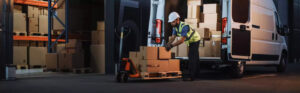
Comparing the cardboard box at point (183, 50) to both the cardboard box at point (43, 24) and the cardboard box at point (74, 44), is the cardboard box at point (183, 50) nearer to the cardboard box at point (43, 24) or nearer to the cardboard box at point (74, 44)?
the cardboard box at point (74, 44)

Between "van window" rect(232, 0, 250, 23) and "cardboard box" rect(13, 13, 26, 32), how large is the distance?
292 inches

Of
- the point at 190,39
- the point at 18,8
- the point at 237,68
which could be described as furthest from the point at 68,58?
the point at 237,68

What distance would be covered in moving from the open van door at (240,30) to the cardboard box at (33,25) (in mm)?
7495

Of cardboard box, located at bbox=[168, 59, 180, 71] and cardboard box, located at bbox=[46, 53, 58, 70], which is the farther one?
cardboard box, located at bbox=[46, 53, 58, 70]

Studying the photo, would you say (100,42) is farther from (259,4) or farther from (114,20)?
(259,4)

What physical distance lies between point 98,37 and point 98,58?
62 cm

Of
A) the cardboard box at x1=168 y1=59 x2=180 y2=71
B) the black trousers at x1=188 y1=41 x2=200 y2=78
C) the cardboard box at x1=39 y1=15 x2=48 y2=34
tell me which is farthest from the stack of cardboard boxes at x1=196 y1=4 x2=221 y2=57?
the cardboard box at x1=39 y1=15 x2=48 y2=34

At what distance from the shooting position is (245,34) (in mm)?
9828

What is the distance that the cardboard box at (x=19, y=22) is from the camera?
1348 centimetres

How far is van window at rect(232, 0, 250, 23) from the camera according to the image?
957 centimetres

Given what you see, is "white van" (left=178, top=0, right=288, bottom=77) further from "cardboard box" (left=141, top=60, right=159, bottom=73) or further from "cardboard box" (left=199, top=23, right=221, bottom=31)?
"cardboard box" (left=141, top=60, right=159, bottom=73)

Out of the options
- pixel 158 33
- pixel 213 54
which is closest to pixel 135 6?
pixel 158 33

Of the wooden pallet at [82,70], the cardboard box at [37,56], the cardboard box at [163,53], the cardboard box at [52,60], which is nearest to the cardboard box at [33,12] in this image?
the cardboard box at [37,56]

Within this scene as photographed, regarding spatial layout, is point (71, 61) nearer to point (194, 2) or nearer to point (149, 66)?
point (149, 66)
